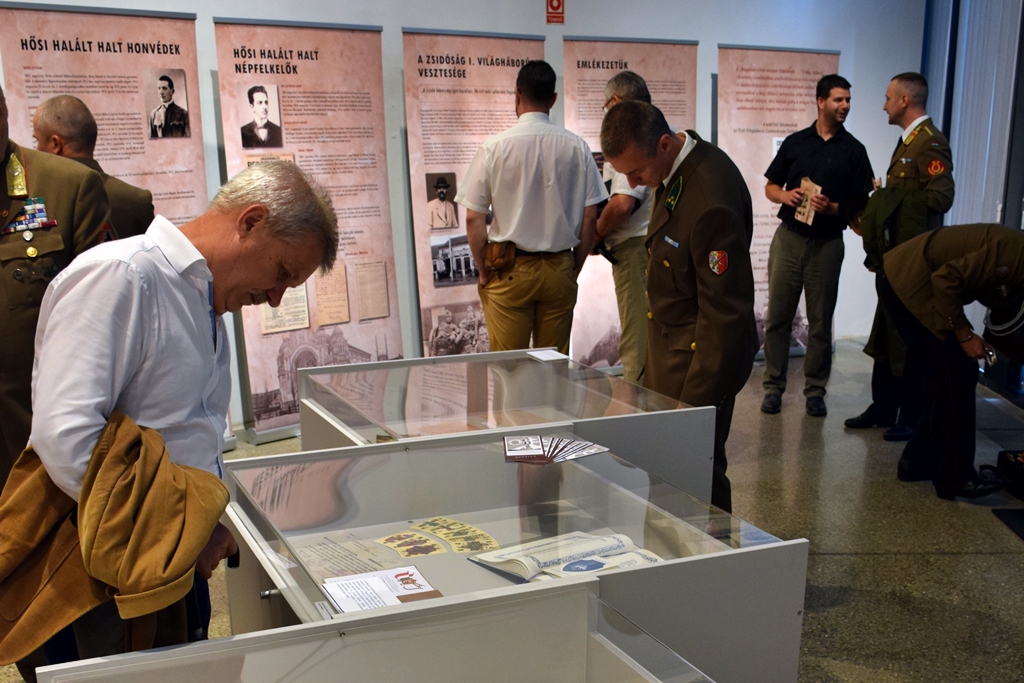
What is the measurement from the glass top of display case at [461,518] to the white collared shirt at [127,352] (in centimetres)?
35

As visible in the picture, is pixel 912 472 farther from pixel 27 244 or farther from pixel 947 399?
pixel 27 244

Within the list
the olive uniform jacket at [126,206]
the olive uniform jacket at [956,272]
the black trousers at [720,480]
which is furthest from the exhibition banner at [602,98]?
the black trousers at [720,480]

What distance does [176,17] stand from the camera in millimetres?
4484

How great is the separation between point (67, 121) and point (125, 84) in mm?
1126

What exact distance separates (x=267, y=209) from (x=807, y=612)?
2.34m

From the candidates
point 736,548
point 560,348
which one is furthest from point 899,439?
point 736,548

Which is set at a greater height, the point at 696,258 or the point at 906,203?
the point at 906,203

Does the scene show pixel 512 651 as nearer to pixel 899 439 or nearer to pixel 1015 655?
pixel 1015 655

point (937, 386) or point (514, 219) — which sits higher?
point (514, 219)

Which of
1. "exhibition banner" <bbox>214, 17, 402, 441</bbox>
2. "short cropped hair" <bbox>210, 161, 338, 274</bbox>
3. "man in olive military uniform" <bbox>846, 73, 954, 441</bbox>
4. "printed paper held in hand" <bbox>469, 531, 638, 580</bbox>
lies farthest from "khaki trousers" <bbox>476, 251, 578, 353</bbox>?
"short cropped hair" <bbox>210, 161, 338, 274</bbox>

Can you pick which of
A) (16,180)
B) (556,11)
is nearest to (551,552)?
(16,180)

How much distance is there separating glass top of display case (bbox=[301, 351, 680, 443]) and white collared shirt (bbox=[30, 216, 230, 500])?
34.6 inches

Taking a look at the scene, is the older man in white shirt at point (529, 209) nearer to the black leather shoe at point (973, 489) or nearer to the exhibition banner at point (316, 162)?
the exhibition banner at point (316, 162)

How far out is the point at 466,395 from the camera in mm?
2760
